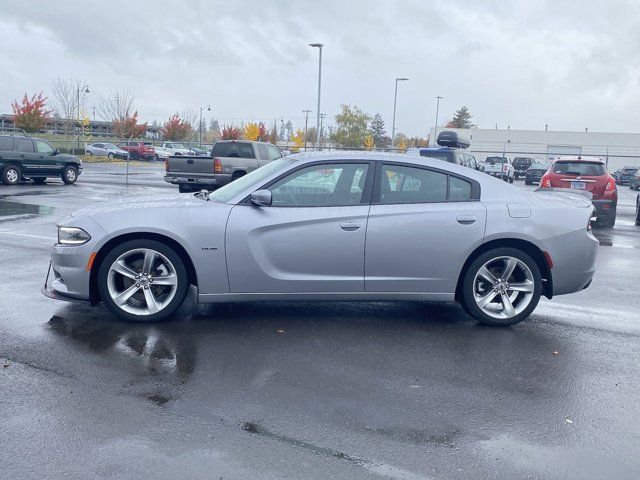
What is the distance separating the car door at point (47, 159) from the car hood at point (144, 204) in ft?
57.1

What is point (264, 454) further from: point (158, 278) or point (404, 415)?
point (158, 278)

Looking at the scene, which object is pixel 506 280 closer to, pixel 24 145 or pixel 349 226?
pixel 349 226

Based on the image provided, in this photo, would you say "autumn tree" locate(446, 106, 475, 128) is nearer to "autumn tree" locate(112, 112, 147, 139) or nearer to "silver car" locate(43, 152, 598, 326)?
"autumn tree" locate(112, 112, 147, 139)

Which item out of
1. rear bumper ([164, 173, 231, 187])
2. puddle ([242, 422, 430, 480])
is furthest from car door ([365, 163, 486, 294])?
rear bumper ([164, 173, 231, 187])

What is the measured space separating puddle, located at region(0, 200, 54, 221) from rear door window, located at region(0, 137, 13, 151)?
6.17 m

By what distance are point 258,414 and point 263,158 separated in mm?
17039

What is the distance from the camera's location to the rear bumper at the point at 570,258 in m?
5.78

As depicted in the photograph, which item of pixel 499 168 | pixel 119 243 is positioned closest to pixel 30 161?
pixel 119 243

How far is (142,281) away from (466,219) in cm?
292

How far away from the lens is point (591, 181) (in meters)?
14.4

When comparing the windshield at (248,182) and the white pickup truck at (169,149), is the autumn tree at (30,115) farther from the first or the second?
the windshield at (248,182)

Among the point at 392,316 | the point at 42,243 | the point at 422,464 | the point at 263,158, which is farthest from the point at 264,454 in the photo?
the point at 263,158

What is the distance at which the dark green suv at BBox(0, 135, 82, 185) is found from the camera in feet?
67.8

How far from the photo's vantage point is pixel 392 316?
20.2 ft
